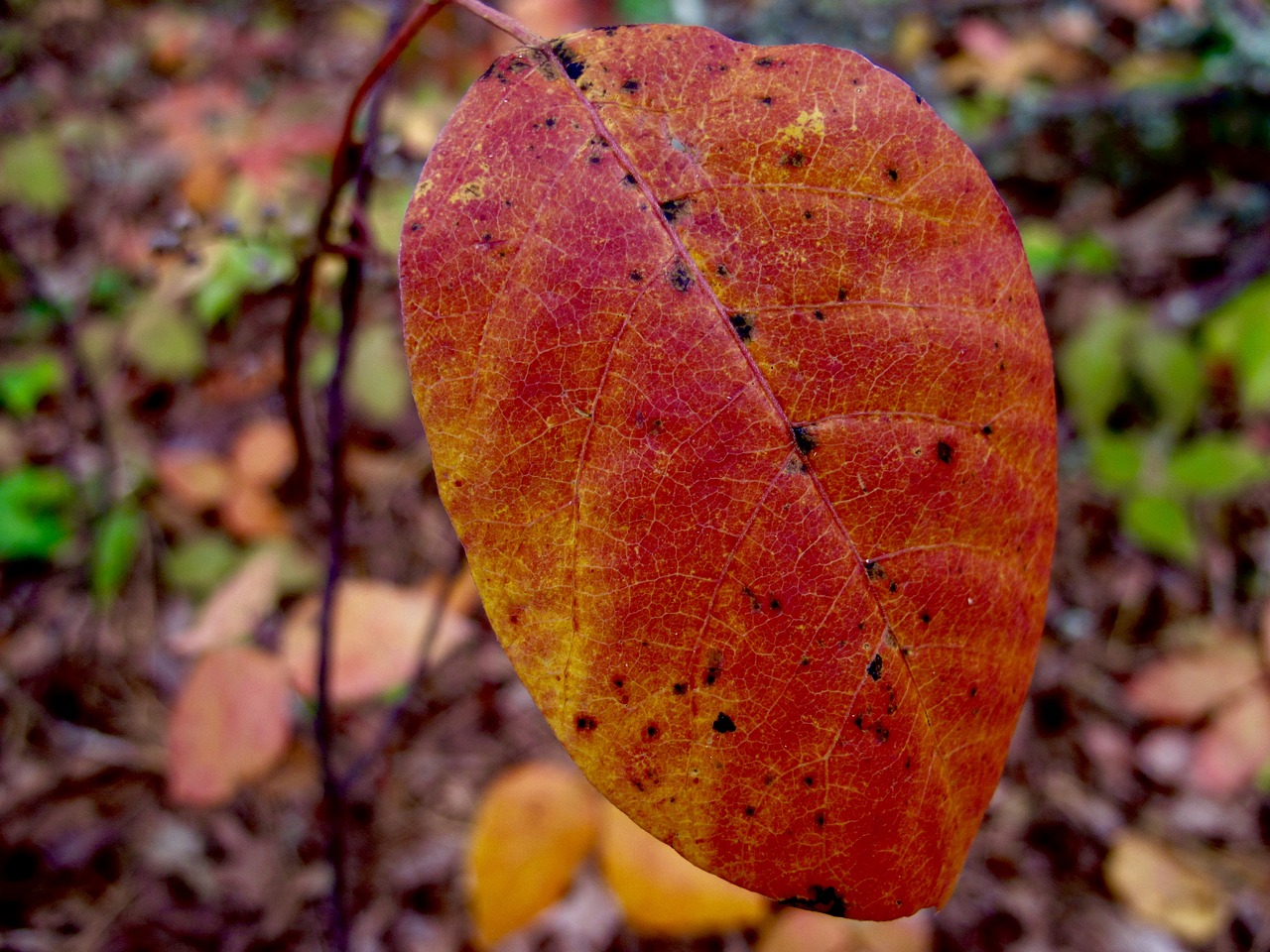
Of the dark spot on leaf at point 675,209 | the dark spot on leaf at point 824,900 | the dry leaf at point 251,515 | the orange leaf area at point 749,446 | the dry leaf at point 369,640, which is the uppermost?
the dark spot on leaf at point 675,209

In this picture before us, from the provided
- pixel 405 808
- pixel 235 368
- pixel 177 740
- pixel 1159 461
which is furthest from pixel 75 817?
pixel 1159 461

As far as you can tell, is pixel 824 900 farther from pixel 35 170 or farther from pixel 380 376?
pixel 35 170

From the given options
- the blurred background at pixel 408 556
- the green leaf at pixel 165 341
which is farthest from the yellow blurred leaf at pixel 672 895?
the green leaf at pixel 165 341

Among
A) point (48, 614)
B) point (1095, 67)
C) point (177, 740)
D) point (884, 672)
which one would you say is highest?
point (884, 672)

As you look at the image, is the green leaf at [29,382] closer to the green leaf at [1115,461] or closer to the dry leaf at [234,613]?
the dry leaf at [234,613]

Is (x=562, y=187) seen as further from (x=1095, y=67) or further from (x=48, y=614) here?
(x=1095, y=67)

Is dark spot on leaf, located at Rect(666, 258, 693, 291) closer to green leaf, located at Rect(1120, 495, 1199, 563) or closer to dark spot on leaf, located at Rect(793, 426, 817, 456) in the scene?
dark spot on leaf, located at Rect(793, 426, 817, 456)

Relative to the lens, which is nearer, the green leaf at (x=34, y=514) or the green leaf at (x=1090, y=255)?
the green leaf at (x=34, y=514)
